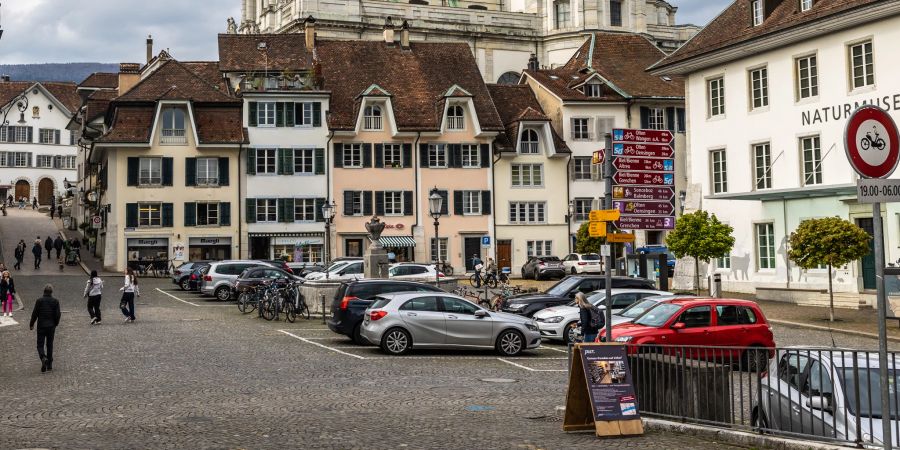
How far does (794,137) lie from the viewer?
38250mm

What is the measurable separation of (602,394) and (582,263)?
45.0m

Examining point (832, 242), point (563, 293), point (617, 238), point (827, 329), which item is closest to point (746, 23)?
point (832, 242)

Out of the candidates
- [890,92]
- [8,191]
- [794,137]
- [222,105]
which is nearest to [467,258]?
[222,105]

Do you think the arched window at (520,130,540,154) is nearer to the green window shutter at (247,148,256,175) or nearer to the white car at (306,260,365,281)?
the green window shutter at (247,148,256,175)

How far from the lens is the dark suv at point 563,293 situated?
27297 millimetres

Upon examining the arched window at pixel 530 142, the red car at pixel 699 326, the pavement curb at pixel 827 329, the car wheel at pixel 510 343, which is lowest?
the pavement curb at pixel 827 329

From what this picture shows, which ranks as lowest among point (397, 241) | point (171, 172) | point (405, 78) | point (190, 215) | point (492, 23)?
point (397, 241)

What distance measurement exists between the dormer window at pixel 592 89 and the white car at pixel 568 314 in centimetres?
4087

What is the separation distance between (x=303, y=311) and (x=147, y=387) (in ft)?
49.8

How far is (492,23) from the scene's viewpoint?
319 feet

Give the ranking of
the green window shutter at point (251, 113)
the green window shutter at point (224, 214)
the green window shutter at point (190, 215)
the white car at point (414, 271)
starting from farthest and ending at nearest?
1. the green window shutter at point (224, 214)
2. the green window shutter at point (251, 113)
3. the green window shutter at point (190, 215)
4. the white car at point (414, 271)

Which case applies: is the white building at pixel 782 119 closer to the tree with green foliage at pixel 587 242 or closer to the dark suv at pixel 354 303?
the tree with green foliage at pixel 587 242

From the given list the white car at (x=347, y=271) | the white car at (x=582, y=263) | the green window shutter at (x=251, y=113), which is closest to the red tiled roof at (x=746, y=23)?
the white car at (x=582, y=263)

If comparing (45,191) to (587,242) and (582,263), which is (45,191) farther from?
(587,242)
